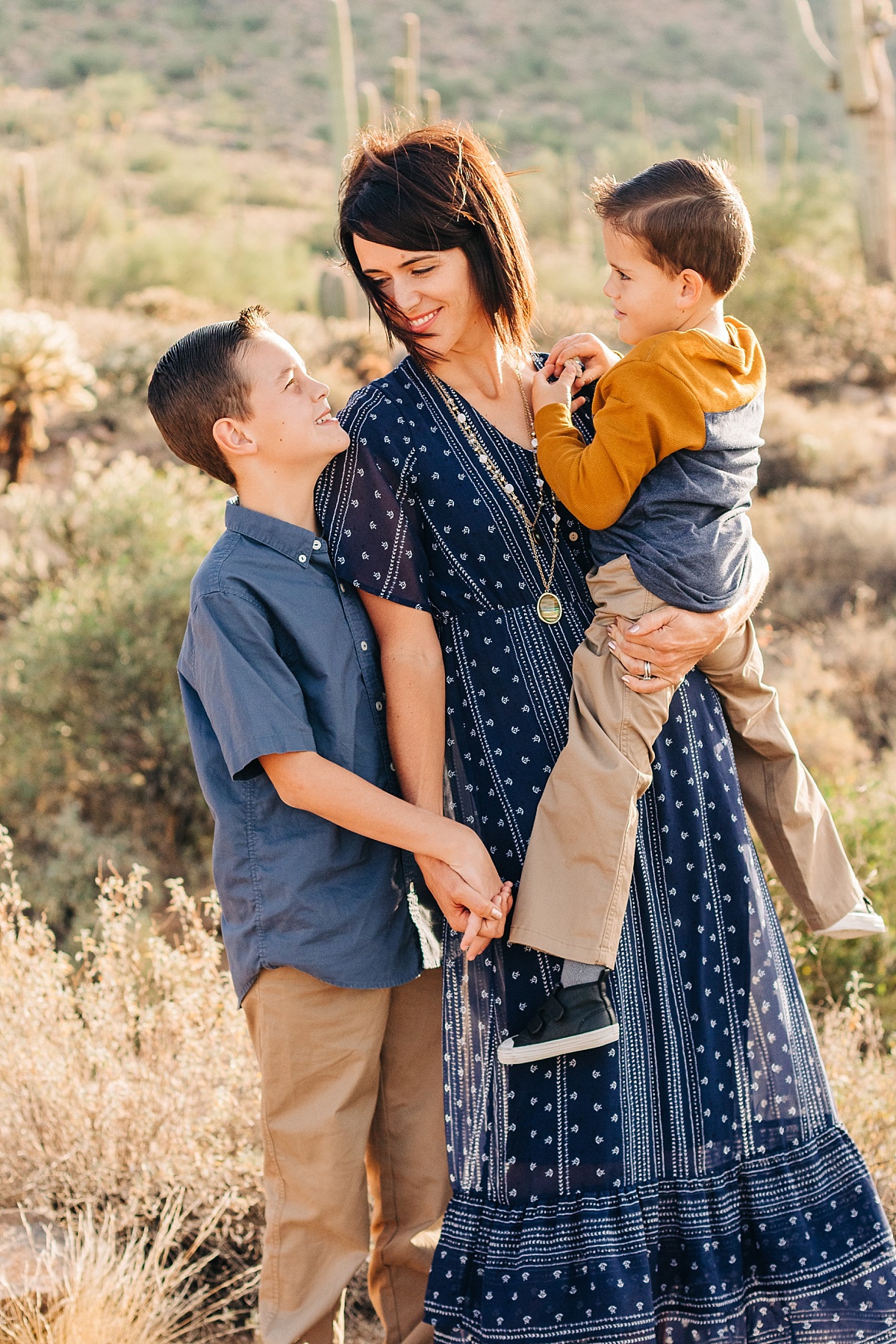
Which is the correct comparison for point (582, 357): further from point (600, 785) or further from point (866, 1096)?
Result: point (866, 1096)

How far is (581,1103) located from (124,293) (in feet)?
48.9

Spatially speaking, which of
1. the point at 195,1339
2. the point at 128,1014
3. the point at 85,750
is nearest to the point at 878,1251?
the point at 195,1339

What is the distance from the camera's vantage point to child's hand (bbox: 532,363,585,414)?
2.10 meters

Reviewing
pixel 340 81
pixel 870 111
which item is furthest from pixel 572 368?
pixel 340 81

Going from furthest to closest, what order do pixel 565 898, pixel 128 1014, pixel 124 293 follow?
1. pixel 124 293
2. pixel 128 1014
3. pixel 565 898

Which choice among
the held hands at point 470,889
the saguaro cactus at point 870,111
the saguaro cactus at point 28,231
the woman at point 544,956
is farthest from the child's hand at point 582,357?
the saguaro cactus at point 28,231

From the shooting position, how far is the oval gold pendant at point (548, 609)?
6.82 feet

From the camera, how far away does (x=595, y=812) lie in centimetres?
192

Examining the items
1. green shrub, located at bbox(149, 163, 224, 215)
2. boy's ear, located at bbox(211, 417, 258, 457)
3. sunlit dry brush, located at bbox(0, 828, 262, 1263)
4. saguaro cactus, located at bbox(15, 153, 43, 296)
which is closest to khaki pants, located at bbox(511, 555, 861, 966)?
boy's ear, located at bbox(211, 417, 258, 457)

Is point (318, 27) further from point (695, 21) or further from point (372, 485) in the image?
point (372, 485)

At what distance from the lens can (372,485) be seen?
2.02 m

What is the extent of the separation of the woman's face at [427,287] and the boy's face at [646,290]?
26cm

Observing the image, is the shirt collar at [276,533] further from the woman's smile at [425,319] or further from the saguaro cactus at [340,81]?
the saguaro cactus at [340,81]

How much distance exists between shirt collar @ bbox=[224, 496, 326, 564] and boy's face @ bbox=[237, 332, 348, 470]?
99 mm
